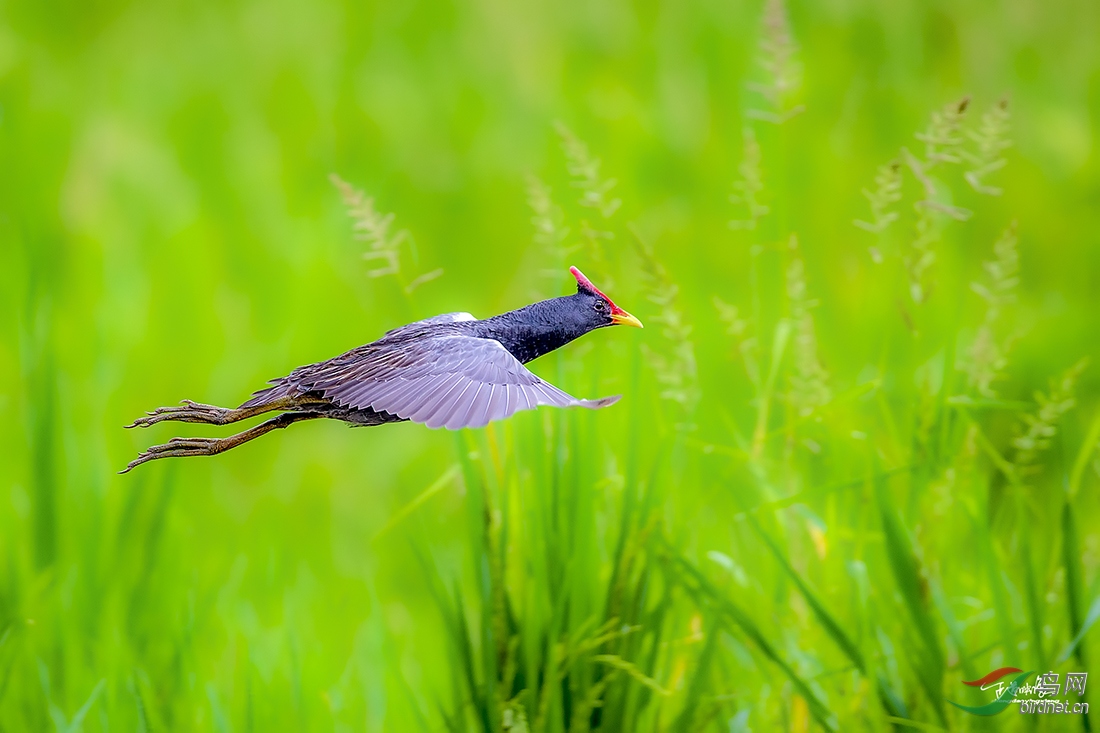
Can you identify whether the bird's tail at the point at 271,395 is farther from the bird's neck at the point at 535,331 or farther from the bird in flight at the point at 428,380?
the bird's neck at the point at 535,331

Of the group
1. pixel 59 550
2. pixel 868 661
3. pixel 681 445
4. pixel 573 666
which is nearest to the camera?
pixel 573 666

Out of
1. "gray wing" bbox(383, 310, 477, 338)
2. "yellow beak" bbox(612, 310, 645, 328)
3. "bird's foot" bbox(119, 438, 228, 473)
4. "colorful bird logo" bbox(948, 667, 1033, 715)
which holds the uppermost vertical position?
"gray wing" bbox(383, 310, 477, 338)

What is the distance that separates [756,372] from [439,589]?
3.54ft

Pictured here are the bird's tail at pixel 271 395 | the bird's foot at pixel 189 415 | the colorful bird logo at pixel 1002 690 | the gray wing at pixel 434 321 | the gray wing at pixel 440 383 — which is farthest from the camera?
the colorful bird logo at pixel 1002 690

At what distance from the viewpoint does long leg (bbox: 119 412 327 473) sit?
6.23 ft

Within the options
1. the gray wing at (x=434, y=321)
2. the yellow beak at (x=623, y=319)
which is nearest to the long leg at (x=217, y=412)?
the gray wing at (x=434, y=321)

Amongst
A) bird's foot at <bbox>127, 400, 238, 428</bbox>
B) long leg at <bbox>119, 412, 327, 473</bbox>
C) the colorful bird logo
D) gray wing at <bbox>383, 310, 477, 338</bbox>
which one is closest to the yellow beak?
gray wing at <bbox>383, 310, 477, 338</bbox>

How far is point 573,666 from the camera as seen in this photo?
2658mm

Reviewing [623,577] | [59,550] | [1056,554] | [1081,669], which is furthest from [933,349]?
[59,550]

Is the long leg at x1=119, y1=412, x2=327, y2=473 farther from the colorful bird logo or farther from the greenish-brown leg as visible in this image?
the colorful bird logo

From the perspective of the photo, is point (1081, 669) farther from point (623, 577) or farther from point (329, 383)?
point (329, 383)

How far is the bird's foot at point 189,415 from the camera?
6.10ft

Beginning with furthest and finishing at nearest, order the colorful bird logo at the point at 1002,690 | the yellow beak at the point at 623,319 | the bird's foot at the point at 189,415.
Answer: the colorful bird logo at the point at 1002,690
the yellow beak at the point at 623,319
the bird's foot at the point at 189,415

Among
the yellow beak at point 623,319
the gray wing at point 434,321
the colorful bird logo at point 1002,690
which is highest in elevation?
the gray wing at point 434,321
